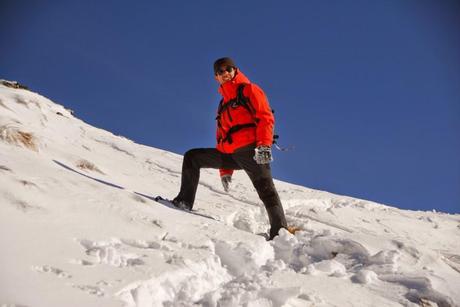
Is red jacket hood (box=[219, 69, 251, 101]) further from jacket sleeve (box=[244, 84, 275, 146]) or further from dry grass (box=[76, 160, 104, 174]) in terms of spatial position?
dry grass (box=[76, 160, 104, 174])

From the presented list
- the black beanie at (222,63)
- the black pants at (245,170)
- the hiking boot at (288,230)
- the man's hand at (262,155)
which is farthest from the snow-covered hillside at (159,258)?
the black beanie at (222,63)

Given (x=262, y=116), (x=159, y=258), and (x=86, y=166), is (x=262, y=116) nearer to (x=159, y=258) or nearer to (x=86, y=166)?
(x=159, y=258)

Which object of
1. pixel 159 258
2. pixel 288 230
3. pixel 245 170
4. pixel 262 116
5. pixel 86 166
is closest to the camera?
pixel 159 258

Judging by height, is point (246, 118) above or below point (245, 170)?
above

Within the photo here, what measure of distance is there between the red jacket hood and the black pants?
72 centimetres

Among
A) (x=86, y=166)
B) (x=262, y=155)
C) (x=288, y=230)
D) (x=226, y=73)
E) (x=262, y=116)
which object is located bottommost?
(x=288, y=230)

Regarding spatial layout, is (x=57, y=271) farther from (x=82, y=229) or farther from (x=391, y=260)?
(x=391, y=260)

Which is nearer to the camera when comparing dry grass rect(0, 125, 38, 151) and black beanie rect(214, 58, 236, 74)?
dry grass rect(0, 125, 38, 151)

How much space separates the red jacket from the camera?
4.55m

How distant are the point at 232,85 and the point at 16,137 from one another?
9.07 feet

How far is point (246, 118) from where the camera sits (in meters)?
4.76

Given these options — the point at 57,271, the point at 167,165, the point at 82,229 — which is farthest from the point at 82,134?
the point at 57,271

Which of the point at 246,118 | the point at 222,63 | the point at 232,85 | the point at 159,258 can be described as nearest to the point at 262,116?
the point at 246,118

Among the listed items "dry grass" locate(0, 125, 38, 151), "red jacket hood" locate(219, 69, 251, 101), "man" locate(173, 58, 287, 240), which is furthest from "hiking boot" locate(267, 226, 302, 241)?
"dry grass" locate(0, 125, 38, 151)
